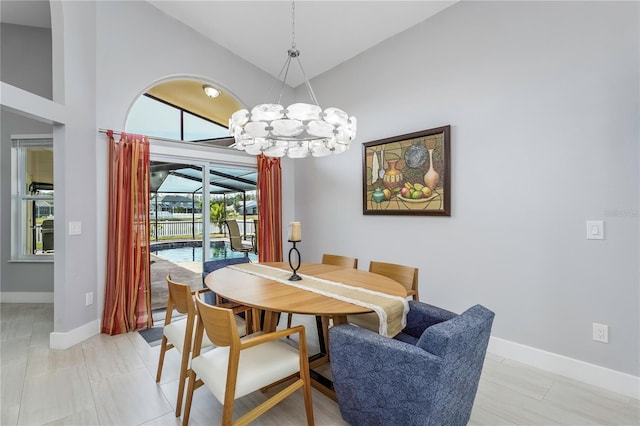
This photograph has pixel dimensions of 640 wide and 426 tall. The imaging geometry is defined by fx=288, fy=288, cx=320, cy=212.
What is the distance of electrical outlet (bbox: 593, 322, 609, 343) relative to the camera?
6.73 feet

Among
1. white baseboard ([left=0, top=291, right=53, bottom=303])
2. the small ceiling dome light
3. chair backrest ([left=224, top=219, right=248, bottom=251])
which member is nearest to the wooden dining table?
chair backrest ([left=224, top=219, right=248, bottom=251])

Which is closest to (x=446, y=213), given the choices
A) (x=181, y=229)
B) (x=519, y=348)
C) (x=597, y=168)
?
(x=597, y=168)

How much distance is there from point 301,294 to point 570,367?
215 cm

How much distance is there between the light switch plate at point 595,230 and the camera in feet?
6.77

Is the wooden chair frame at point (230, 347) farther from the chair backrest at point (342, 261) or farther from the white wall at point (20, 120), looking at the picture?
the white wall at point (20, 120)

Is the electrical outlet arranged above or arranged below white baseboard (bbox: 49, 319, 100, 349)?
above

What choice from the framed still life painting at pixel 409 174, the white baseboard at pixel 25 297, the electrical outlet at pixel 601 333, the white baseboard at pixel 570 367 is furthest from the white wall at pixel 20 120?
the electrical outlet at pixel 601 333

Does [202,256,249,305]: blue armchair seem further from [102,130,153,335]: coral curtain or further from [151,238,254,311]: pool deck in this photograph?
[151,238,254,311]: pool deck

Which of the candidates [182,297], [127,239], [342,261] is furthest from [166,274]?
[342,261]

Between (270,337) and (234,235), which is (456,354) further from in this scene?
(234,235)

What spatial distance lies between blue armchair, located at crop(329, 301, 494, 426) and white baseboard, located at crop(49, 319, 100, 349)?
265 centimetres

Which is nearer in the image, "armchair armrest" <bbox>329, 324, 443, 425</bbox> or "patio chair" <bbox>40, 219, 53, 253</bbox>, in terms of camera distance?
"armchair armrest" <bbox>329, 324, 443, 425</bbox>

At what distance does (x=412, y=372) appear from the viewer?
132 centimetres

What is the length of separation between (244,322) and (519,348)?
233 centimetres
